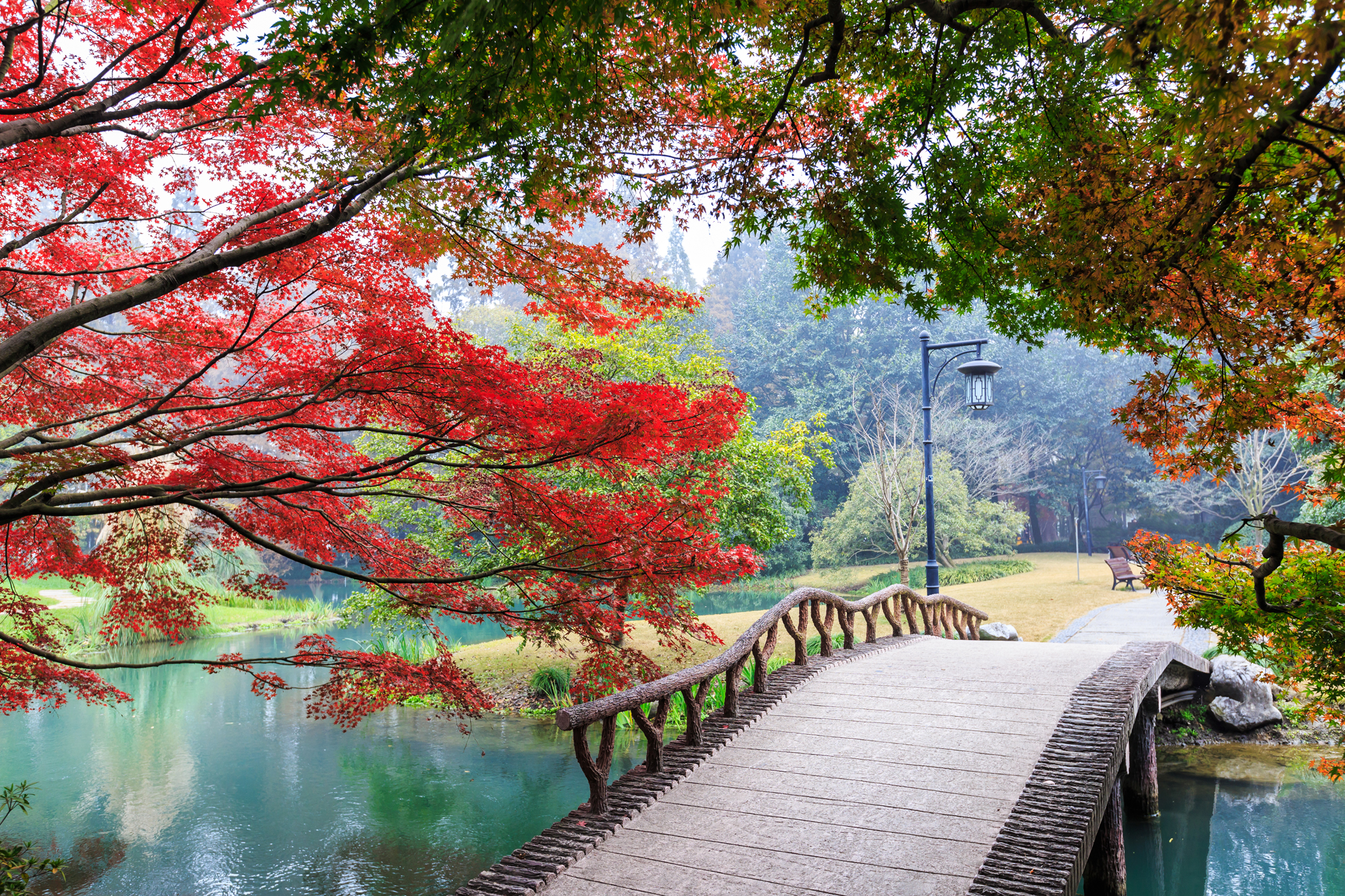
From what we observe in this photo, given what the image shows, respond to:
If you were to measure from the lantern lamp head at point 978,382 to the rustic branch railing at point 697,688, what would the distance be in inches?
126

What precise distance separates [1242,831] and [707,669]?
17.7 feet

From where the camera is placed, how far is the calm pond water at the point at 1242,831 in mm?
6008

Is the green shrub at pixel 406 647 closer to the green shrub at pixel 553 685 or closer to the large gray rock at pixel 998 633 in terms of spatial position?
the green shrub at pixel 553 685

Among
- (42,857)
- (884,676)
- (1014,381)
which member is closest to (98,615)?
(42,857)

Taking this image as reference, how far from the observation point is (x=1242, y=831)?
6734 mm

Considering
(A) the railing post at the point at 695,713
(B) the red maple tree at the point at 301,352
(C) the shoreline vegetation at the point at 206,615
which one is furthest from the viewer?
(C) the shoreline vegetation at the point at 206,615

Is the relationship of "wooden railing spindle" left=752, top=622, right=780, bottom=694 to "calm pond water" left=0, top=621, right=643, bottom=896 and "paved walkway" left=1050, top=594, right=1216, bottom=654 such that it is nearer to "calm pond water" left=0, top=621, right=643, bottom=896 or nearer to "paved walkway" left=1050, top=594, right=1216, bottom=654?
"calm pond water" left=0, top=621, right=643, bottom=896

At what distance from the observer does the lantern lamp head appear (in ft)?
33.8

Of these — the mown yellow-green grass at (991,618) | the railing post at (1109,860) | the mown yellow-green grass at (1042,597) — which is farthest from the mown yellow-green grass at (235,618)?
the railing post at (1109,860)

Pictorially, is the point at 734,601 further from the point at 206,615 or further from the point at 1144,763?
the point at 1144,763

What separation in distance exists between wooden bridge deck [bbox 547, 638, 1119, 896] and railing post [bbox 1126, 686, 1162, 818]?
A: 148cm

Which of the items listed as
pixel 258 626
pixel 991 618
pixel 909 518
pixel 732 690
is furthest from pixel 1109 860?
pixel 258 626

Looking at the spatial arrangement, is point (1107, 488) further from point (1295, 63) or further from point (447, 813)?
point (1295, 63)

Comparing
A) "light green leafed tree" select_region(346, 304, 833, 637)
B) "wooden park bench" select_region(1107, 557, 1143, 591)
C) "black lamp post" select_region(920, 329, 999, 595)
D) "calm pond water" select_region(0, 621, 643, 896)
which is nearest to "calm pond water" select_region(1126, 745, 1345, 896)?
"black lamp post" select_region(920, 329, 999, 595)
